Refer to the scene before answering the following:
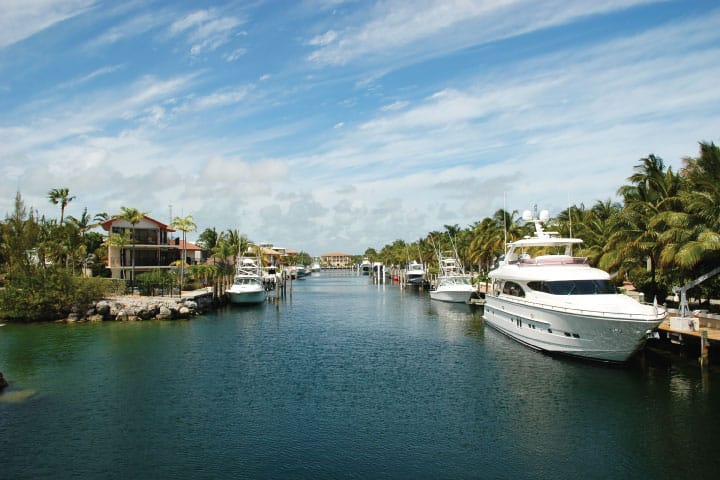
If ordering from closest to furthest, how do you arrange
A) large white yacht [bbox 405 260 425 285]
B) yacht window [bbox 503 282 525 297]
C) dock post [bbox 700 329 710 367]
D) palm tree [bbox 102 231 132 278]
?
dock post [bbox 700 329 710 367] → yacht window [bbox 503 282 525 297] → palm tree [bbox 102 231 132 278] → large white yacht [bbox 405 260 425 285]

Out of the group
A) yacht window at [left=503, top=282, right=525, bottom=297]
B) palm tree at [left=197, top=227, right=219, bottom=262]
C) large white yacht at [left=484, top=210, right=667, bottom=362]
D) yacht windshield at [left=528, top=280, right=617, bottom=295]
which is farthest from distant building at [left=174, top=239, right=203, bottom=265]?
yacht windshield at [left=528, top=280, right=617, bottom=295]

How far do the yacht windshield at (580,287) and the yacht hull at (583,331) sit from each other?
1248 mm

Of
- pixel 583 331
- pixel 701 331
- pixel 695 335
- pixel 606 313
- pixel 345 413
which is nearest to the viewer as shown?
pixel 345 413

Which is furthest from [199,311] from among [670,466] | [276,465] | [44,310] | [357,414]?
[670,466]

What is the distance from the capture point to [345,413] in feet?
67.3

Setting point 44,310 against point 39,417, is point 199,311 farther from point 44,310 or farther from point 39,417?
point 39,417

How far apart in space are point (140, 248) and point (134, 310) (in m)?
23.6

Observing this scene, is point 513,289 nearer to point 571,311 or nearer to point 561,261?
point 561,261

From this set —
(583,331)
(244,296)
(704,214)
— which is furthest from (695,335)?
(244,296)

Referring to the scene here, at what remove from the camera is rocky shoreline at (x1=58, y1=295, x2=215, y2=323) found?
46031 millimetres

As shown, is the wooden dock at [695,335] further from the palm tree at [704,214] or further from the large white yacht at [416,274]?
the large white yacht at [416,274]

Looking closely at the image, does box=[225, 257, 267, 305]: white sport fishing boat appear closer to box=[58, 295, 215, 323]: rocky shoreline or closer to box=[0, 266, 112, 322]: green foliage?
box=[58, 295, 215, 323]: rocky shoreline

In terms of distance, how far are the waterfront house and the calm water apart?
3172 centimetres

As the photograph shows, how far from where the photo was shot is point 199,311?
53.4 m
